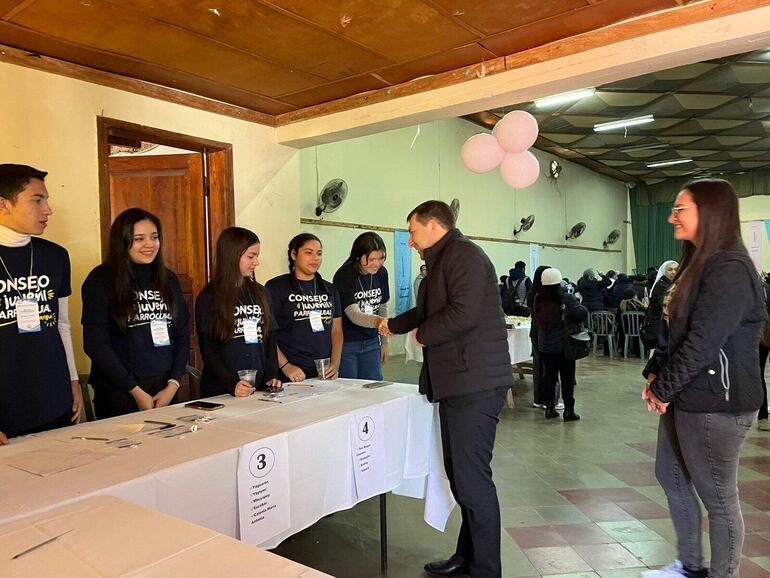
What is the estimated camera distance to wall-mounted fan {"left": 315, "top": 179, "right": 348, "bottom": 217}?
6742 mm

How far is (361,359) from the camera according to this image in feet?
A: 10.4

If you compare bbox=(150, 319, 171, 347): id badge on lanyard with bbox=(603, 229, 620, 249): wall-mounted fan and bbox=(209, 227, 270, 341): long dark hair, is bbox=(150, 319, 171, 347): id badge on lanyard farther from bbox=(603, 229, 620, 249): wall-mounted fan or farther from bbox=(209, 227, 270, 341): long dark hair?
bbox=(603, 229, 620, 249): wall-mounted fan

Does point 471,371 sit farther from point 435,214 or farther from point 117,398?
point 117,398

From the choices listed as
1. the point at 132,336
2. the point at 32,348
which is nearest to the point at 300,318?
the point at 132,336

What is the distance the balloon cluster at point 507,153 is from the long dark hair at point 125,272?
8.84ft

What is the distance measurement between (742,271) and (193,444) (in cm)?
177

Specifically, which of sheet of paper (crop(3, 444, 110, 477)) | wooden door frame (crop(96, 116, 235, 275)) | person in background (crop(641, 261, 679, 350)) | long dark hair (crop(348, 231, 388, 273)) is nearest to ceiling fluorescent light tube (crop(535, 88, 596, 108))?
person in background (crop(641, 261, 679, 350))

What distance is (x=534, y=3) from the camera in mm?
2426

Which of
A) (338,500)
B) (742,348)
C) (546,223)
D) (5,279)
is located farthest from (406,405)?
(546,223)

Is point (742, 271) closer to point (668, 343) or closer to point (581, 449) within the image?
point (668, 343)

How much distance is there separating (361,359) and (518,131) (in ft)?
6.87

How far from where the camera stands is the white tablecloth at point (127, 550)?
822mm

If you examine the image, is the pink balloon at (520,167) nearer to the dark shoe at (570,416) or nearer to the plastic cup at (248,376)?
the dark shoe at (570,416)

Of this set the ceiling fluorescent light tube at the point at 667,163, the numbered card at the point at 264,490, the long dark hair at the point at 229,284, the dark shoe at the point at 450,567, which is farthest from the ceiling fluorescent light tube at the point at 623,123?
the numbered card at the point at 264,490
